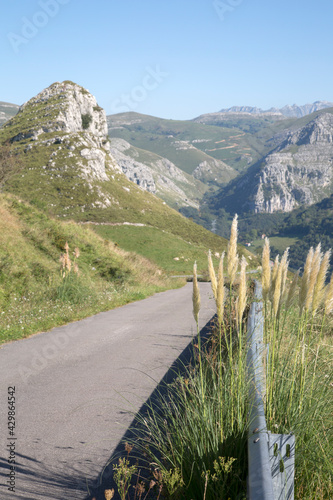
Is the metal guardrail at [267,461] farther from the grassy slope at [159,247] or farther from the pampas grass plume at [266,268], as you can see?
the grassy slope at [159,247]

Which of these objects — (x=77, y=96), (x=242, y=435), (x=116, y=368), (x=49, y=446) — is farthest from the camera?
(x=77, y=96)

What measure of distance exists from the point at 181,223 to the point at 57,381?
90783 millimetres

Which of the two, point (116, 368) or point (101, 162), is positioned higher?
point (101, 162)

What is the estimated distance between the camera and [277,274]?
11.2 ft

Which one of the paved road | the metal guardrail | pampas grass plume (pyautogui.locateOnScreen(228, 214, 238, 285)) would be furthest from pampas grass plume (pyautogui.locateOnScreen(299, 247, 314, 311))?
the paved road

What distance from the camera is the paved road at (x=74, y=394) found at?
12.0 feet

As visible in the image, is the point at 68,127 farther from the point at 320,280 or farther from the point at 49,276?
the point at 320,280

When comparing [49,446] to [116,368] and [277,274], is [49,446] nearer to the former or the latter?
[116,368]

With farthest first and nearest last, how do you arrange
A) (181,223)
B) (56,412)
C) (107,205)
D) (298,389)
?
1. (181,223)
2. (107,205)
3. (56,412)
4. (298,389)

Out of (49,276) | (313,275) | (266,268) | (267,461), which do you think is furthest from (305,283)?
(49,276)

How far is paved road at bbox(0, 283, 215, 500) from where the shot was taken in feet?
12.0

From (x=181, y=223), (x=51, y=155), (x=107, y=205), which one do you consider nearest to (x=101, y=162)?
(x=51, y=155)

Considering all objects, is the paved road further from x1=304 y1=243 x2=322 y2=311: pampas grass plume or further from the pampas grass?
x1=304 y1=243 x2=322 y2=311: pampas grass plume

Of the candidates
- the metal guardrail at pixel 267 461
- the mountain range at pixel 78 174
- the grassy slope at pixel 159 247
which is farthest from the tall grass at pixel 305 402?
the mountain range at pixel 78 174
